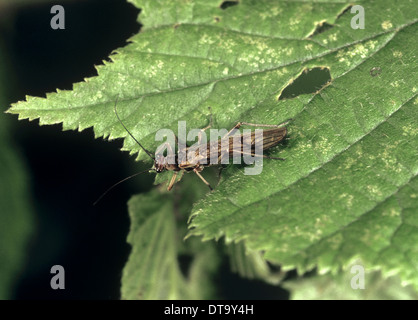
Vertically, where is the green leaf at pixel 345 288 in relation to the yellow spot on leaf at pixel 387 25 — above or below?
below

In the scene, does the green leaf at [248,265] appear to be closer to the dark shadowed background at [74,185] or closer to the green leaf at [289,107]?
the dark shadowed background at [74,185]

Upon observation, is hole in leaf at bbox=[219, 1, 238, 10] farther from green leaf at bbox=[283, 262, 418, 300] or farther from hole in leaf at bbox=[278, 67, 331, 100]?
green leaf at bbox=[283, 262, 418, 300]

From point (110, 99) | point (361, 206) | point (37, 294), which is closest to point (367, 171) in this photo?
point (361, 206)

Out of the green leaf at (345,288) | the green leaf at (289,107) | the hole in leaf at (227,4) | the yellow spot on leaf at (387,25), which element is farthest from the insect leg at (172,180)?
the yellow spot on leaf at (387,25)

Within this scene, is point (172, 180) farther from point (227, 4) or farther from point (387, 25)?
point (387, 25)

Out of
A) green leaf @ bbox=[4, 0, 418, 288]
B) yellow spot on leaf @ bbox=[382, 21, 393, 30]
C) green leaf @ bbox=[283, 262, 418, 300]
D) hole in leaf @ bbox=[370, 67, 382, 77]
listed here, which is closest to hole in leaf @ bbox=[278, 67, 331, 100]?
green leaf @ bbox=[4, 0, 418, 288]

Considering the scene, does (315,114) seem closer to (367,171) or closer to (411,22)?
(367,171)
